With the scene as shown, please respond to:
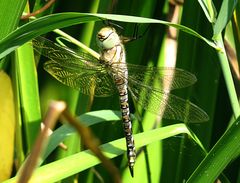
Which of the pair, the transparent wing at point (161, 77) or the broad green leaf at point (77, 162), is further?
the transparent wing at point (161, 77)

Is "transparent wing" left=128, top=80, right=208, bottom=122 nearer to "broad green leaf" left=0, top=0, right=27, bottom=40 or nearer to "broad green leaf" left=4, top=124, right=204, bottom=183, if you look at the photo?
"broad green leaf" left=4, top=124, right=204, bottom=183

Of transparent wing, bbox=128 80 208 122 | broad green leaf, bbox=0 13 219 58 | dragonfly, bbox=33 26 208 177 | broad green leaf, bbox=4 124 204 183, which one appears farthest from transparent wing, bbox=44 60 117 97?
broad green leaf, bbox=0 13 219 58

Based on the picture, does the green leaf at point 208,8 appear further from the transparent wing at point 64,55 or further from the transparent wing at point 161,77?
the transparent wing at point 64,55

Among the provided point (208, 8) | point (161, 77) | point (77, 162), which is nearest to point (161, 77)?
point (161, 77)

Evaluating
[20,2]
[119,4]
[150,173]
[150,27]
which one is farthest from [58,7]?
[150,173]

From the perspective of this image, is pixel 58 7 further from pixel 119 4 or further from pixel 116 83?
pixel 116 83

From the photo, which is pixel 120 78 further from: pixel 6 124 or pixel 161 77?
pixel 6 124

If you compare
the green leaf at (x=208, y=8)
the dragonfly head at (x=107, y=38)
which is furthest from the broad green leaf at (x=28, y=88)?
the green leaf at (x=208, y=8)
